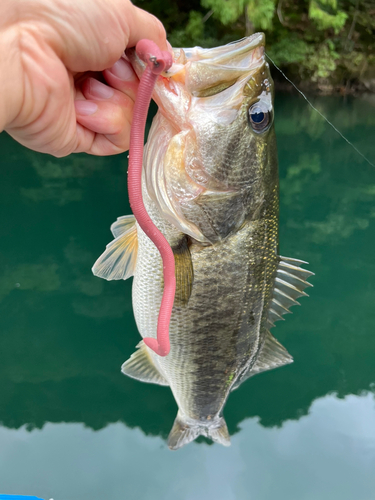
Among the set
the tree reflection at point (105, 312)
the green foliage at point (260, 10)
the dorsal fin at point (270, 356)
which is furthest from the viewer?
the green foliage at point (260, 10)

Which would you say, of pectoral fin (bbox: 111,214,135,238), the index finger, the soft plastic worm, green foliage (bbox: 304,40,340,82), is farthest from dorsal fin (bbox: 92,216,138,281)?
green foliage (bbox: 304,40,340,82)

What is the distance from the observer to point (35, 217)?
15.6 ft

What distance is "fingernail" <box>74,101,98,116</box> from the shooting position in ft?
3.41

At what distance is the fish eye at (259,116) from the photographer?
106 cm

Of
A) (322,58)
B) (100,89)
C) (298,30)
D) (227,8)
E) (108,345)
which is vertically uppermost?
(298,30)

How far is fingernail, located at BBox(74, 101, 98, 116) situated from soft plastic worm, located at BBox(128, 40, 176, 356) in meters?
0.22

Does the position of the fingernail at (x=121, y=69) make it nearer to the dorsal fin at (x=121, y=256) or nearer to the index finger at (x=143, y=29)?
the index finger at (x=143, y=29)

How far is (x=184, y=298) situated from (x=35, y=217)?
399cm

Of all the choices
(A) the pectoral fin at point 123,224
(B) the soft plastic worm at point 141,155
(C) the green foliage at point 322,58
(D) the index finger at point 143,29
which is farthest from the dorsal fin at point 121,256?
(C) the green foliage at point 322,58

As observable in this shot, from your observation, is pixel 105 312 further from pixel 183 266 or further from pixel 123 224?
pixel 183 266

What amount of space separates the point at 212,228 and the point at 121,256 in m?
0.40

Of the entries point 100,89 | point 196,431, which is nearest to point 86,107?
point 100,89

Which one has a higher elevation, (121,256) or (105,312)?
(121,256)

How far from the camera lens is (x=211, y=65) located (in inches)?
36.9
